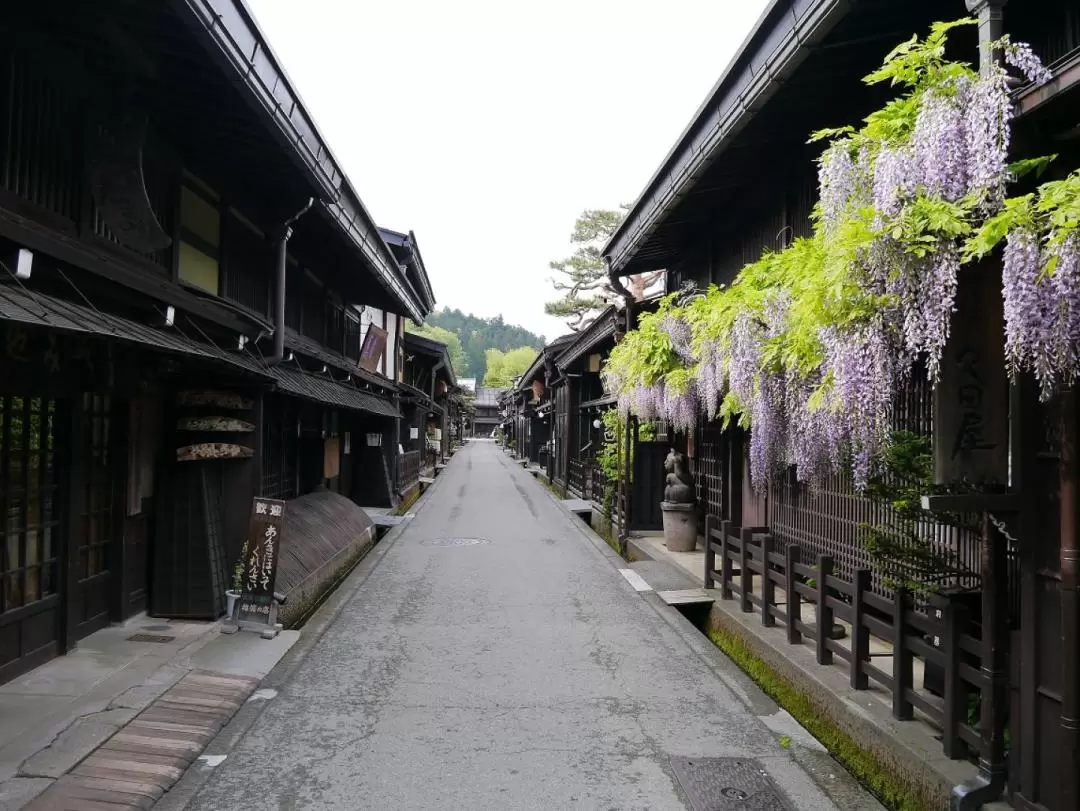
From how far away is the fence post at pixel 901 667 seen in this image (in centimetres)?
525

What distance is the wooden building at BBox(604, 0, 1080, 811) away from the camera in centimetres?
373

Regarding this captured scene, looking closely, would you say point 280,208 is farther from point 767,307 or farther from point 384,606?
point 767,307

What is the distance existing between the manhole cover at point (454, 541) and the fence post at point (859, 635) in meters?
10.9

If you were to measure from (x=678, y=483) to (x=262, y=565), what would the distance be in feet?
Result: 25.2

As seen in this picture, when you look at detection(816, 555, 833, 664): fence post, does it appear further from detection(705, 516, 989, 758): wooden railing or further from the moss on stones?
the moss on stones

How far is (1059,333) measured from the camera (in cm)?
336

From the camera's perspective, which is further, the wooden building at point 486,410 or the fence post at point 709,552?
the wooden building at point 486,410

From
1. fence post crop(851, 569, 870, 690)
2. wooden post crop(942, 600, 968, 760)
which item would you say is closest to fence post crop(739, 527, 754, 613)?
fence post crop(851, 569, 870, 690)

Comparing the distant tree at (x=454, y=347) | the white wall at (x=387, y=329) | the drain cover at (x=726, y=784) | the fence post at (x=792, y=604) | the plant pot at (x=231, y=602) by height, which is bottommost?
the drain cover at (x=726, y=784)

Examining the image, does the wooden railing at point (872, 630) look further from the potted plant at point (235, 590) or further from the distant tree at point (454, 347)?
the distant tree at point (454, 347)

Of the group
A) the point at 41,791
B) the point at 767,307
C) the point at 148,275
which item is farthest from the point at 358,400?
the point at 41,791

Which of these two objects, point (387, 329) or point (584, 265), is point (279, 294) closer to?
point (387, 329)

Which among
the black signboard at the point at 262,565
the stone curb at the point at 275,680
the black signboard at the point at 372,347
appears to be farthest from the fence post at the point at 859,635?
the black signboard at the point at 372,347

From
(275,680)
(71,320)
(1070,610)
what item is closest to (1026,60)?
(1070,610)
